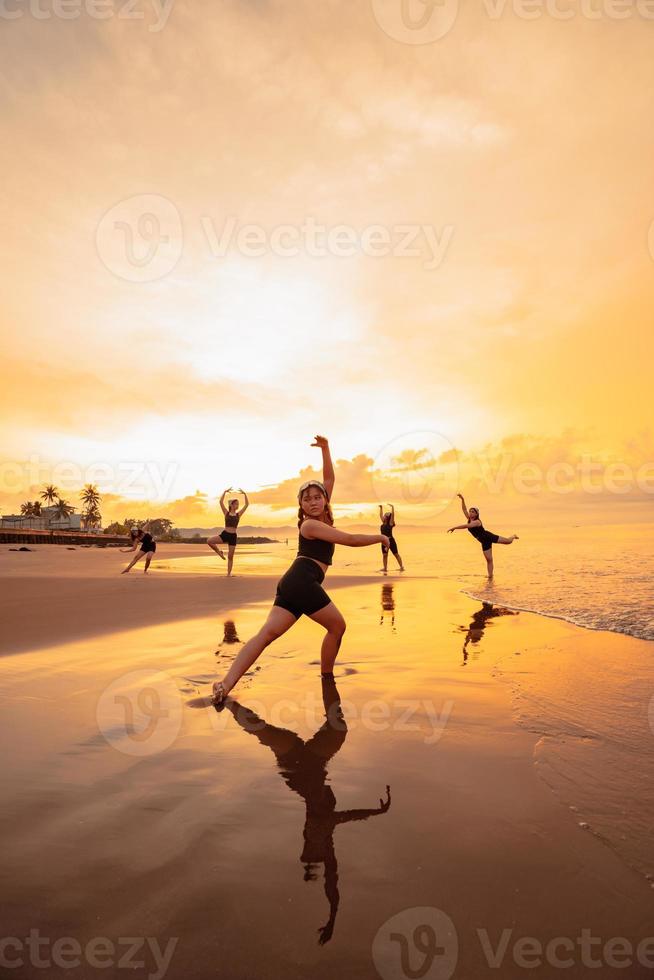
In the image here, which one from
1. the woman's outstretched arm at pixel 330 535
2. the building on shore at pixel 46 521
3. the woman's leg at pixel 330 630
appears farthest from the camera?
the building on shore at pixel 46 521

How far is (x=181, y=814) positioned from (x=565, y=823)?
86.3 inches

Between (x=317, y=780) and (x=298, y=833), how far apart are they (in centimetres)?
66

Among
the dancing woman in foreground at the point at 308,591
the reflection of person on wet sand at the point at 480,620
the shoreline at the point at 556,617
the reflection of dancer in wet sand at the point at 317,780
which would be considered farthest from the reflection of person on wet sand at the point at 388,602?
the reflection of dancer in wet sand at the point at 317,780

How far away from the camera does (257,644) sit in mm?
5367

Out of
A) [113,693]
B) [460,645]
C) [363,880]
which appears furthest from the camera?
[460,645]

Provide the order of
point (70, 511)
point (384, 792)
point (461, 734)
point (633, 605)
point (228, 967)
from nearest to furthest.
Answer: point (228, 967) → point (384, 792) → point (461, 734) → point (633, 605) → point (70, 511)

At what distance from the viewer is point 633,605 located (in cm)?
1106

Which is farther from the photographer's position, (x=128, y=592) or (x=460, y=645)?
(x=128, y=592)

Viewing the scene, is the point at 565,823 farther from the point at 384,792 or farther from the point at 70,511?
the point at 70,511

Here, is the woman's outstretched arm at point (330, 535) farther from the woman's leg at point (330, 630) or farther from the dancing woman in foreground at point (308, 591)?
the woman's leg at point (330, 630)

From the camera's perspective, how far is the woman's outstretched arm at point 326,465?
6324 millimetres

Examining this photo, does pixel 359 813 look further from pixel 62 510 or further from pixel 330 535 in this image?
pixel 62 510

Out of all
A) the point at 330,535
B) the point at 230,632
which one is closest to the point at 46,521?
the point at 230,632

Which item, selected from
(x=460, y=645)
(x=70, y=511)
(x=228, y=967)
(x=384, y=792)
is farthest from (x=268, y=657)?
(x=70, y=511)
